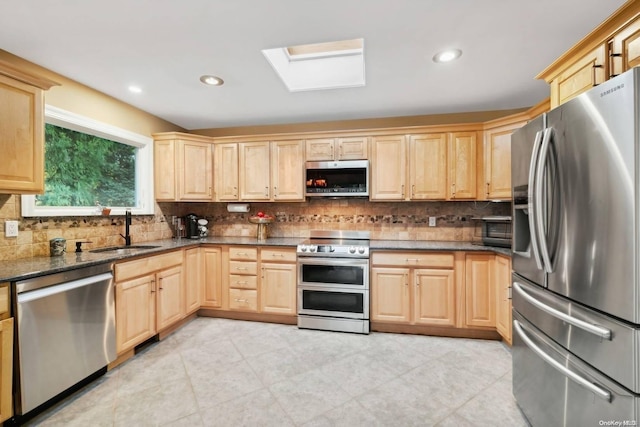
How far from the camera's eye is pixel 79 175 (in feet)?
9.29

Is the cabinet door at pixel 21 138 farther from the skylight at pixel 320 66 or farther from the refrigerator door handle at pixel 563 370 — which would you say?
the refrigerator door handle at pixel 563 370

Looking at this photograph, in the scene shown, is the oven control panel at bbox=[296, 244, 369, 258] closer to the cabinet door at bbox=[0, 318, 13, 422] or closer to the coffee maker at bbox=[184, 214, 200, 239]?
the coffee maker at bbox=[184, 214, 200, 239]

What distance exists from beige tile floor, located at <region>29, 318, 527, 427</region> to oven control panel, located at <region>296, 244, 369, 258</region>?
853mm

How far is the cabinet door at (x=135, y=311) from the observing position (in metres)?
2.40

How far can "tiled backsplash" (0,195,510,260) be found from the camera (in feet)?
10.2

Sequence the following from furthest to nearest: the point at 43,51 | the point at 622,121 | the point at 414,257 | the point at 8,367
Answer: the point at 414,257 < the point at 43,51 < the point at 8,367 < the point at 622,121

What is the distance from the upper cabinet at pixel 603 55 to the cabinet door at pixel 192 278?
142 inches

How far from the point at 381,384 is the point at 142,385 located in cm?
179

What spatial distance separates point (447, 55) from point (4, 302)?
331 centimetres

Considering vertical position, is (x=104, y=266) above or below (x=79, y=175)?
below

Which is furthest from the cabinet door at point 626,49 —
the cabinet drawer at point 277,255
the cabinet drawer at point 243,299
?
the cabinet drawer at point 243,299

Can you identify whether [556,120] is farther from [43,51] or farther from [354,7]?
[43,51]

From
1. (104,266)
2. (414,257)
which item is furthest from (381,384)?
(104,266)

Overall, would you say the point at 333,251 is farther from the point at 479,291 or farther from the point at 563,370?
the point at 563,370
